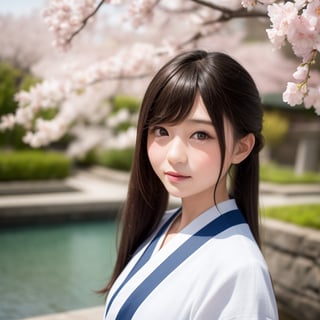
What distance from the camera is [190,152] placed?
1521mm

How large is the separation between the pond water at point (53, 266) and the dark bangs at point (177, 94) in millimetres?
2800

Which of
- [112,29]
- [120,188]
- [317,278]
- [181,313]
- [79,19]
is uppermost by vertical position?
[112,29]

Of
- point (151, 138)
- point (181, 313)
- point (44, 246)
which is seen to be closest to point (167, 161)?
point (151, 138)

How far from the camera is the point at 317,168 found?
50.3 ft

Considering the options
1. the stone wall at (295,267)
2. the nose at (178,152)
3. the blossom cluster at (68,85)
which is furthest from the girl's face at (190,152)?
the stone wall at (295,267)

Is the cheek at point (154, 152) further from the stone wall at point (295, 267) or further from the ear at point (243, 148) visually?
the stone wall at point (295, 267)

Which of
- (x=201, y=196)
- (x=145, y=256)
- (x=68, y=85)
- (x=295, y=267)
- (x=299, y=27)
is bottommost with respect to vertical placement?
(x=295, y=267)

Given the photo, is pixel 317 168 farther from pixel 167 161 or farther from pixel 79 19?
pixel 167 161

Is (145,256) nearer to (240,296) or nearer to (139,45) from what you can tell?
(240,296)

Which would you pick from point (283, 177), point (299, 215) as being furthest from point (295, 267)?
point (283, 177)

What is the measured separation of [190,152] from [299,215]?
10.5 feet

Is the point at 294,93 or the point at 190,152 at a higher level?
the point at 294,93

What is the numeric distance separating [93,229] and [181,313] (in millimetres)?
5876

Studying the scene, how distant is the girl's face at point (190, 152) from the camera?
150cm
